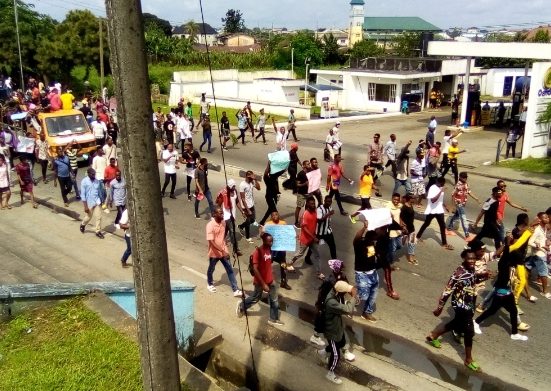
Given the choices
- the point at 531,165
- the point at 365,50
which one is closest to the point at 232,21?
the point at 365,50

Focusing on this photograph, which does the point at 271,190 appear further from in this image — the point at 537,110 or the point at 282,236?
the point at 537,110

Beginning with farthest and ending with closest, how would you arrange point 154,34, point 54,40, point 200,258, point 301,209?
point 154,34 < point 54,40 < point 301,209 < point 200,258

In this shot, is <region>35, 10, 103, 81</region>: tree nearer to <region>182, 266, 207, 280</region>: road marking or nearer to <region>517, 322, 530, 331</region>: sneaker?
<region>182, 266, 207, 280</region>: road marking

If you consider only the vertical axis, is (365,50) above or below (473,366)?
above

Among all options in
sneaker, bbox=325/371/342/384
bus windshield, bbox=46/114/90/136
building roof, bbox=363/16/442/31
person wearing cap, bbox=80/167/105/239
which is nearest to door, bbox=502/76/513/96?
bus windshield, bbox=46/114/90/136

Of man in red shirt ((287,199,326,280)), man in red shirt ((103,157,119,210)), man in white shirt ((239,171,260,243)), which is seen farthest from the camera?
man in red shirt ((103,157,119,210))

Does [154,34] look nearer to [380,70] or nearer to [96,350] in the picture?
[380,70]

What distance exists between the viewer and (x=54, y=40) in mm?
38531

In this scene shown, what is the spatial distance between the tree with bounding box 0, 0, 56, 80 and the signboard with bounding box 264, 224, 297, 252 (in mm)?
34542

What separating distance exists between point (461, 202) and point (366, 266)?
429 cm

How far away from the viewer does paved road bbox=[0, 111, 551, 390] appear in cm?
752

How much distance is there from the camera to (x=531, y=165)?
1839 cm

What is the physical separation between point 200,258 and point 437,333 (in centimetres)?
492

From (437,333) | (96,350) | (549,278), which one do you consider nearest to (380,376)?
(437,333)
